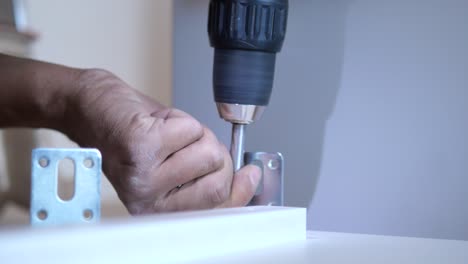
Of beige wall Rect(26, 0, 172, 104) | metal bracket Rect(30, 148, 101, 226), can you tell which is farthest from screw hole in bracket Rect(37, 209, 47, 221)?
beige wall Rect(26, 0, 172, 104)

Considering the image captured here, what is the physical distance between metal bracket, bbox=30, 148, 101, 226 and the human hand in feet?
0.57

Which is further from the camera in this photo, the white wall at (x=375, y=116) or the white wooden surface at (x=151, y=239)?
the white wall at (x=375, y=116)

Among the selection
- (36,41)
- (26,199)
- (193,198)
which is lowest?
(26,199)

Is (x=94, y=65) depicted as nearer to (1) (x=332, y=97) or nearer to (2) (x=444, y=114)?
(1) (x=332, y=97)

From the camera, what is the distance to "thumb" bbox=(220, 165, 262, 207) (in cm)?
55

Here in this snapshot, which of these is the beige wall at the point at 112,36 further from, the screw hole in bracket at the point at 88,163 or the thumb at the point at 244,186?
the screw hole in bracket at the point at 88,163

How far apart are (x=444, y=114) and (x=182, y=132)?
29 centimetres

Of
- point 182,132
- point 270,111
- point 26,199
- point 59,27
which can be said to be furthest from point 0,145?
point 182,132

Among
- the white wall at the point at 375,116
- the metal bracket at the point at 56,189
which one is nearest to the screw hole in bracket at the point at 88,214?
the metal bracket at the point at 56,189

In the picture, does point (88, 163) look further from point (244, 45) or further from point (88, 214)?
point (244, 45)

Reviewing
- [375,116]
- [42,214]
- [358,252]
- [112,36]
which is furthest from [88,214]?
[112,36]

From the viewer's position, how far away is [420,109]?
682 mm

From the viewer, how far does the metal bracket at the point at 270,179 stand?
1.82 feet

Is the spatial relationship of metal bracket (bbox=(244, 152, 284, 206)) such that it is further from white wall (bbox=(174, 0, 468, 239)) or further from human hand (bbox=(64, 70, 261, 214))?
white wall (bbox=(174, 0, 468, 239))
